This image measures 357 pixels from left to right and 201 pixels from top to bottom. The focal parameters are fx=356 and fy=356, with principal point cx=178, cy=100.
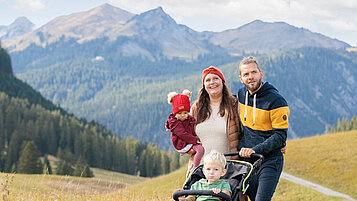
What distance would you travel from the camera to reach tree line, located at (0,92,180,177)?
88062mm

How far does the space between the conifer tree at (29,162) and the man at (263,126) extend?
64122 millimetres

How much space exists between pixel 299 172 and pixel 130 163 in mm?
76275

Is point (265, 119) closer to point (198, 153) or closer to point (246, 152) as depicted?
point (246, 152)

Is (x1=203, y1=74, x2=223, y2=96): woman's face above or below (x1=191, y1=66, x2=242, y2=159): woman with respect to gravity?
above

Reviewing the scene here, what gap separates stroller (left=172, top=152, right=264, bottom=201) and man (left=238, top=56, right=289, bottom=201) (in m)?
0.17

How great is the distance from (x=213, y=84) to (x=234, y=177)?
1726 mm

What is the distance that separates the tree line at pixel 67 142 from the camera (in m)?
88.1

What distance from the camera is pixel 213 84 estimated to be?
21.3 ft

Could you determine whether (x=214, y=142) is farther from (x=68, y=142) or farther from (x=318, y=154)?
(x=68, y=142)

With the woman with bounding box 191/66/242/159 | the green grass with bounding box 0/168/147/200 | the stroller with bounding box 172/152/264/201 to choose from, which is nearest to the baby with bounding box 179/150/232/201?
the stroller with bounding box 172/152/264/201

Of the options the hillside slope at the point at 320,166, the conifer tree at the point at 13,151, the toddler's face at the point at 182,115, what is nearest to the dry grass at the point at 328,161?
the hillside slope at the point at 320,166

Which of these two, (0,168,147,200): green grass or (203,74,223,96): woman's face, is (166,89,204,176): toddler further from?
(0,168,147,200): green grass

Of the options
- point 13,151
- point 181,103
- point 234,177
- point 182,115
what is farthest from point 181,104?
point 13,151

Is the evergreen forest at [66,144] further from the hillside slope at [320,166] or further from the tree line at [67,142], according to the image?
the hillside slope at [320,166]
